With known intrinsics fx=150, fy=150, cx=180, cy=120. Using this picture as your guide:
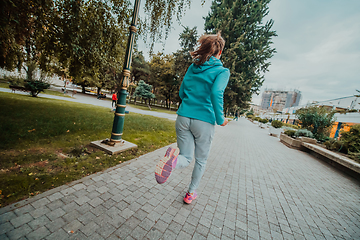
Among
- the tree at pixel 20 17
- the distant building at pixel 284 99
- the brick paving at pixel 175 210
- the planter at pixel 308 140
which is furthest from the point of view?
the distant building at pixel 284 99

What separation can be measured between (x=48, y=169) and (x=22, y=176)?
350 millimetres

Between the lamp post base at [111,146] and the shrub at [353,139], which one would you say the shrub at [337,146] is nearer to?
the shrub at [353,139]

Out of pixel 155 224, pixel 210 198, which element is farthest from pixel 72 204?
pixel 210 198

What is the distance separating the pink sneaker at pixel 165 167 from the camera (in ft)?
5.87

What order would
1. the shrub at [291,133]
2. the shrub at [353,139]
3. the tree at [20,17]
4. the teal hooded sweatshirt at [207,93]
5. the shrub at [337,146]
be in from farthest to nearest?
1. the shrub at [291,133]
2. the shrub at [337,146]
3. the shrub at [353,139]
4. the tree at [20,17]
5. the teal hooded sweatshirt at [207,93]

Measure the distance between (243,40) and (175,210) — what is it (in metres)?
20.3

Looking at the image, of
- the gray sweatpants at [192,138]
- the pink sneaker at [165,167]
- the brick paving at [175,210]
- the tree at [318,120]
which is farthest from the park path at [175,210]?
the tree at [318,120]

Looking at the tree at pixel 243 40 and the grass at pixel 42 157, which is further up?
the tree at pixel 243 40

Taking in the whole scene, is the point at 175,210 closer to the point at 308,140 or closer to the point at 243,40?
the point at 308,140

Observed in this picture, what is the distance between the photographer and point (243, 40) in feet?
57.9

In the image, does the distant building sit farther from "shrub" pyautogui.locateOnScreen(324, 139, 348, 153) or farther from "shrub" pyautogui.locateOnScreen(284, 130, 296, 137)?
"shrub" pyautogui.locateOnScreen(324, 139, 348, 153)

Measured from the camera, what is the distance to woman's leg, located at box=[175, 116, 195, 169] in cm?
200

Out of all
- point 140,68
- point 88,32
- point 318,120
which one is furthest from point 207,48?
point 140,68

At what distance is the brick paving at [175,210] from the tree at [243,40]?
52.5 feet
